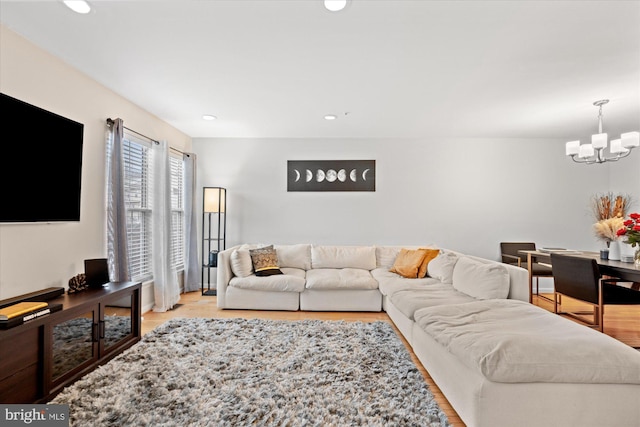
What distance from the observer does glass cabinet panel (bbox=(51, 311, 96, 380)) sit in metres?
2.04

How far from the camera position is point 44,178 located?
2.38 m

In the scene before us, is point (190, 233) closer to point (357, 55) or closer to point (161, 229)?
point (161, 229)

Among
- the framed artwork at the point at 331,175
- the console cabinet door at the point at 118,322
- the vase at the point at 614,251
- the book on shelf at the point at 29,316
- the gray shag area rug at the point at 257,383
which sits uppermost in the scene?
the framed artwork at the point at 331,175

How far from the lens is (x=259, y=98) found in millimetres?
3400

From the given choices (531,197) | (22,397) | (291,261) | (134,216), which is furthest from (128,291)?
(531,197)

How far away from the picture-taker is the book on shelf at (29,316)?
5.65 feet

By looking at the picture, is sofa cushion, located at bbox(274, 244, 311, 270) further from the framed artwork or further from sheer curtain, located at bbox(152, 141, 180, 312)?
sheer curtain, located at bbox(152, 141, 180, 312)

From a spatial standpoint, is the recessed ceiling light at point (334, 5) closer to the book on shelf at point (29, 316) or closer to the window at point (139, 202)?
the book on shelf at point (29, 316)

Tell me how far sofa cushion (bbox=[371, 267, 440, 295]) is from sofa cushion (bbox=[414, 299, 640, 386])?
1419 mm

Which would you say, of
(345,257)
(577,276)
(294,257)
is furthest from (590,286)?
(294,257)

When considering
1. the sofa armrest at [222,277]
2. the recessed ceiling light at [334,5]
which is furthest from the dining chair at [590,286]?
the sofa armrest at [222,277]

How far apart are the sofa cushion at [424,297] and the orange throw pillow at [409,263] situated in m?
0.57

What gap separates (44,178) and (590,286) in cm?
496

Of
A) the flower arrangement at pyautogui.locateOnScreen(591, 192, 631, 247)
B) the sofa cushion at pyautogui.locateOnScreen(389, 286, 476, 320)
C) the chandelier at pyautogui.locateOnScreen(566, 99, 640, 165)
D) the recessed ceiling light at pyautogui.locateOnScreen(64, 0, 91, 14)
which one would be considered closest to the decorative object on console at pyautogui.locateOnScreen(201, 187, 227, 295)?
the sofa cushion at pyautogui.locateOnScreen(389, 286, 476, 320)
